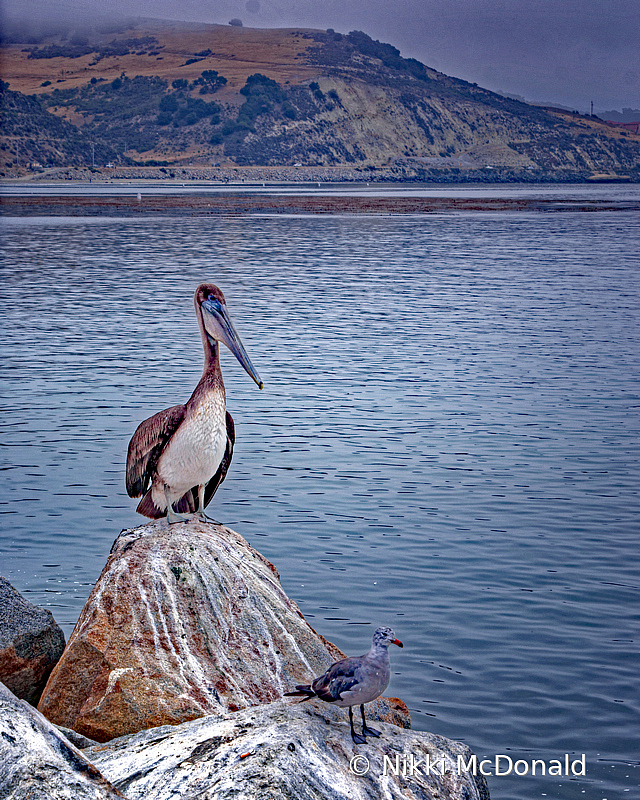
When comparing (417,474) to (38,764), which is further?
(417,474)

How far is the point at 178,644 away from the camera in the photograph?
23.7 feet

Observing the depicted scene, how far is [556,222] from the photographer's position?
81.8 metres

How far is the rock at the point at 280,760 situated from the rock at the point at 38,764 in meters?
0.63

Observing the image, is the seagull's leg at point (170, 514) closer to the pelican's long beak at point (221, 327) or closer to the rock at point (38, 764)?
the pelican's long beak at point (221, 327)

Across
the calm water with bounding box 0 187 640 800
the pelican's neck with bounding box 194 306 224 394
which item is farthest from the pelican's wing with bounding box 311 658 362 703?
the pelican's neck with bounding box 194 306 224 394

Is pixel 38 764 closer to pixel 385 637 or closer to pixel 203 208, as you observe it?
pixel 385 637

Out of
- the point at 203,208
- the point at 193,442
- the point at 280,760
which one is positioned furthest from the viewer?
the point at 203,208

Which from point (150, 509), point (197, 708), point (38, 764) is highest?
point (150, 509)

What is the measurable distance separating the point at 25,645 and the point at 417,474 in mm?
7818

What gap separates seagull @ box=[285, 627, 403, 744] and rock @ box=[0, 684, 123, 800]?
5.23ft

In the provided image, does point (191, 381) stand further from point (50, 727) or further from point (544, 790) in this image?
point (50, 727)

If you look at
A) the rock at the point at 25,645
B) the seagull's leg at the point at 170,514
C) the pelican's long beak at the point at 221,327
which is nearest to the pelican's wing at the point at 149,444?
the seagull's leg at the point at 170,514

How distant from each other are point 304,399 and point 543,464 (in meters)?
6.02

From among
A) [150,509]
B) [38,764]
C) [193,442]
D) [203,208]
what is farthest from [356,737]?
[203,208]
